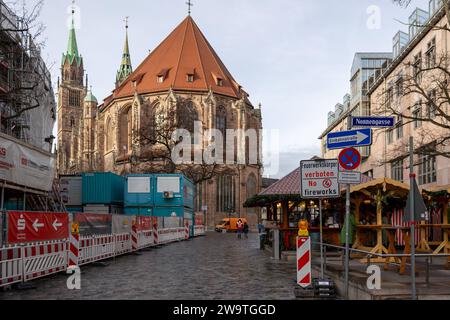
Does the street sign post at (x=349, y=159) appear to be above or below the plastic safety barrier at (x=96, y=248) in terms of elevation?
above

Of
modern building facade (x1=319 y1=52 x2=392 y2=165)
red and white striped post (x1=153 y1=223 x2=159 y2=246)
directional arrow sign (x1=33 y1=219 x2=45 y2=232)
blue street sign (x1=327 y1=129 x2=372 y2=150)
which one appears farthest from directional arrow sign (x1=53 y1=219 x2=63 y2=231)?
modern building facade (x1=319 y1=52 x2=392 y2=165)

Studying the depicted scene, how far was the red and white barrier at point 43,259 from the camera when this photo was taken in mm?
12617

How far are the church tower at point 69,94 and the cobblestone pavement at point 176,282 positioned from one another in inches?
4069

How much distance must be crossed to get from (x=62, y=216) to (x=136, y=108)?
59.7m

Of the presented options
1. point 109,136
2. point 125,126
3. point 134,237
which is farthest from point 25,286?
point 109,136

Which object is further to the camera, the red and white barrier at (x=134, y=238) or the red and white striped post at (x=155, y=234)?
the red and white striped post at (x=155, y=234)

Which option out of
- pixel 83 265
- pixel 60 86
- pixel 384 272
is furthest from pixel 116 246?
pixel 60 86

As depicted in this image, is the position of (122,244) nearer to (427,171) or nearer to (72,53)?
(427,171)

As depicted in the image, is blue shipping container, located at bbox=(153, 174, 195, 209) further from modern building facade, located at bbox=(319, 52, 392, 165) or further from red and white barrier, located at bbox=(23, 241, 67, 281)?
red and white barrier, located at bbox=(23, 241, 67, 281)

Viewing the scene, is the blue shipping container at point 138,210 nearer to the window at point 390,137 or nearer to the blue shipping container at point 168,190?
the blue shipping container at point 168,190

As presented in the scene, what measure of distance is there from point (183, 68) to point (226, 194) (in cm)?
1864

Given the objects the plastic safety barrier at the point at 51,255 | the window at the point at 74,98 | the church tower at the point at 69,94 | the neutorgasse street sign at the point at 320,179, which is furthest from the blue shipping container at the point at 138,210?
the window at the point at 74,98

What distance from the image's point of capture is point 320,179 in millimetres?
11141

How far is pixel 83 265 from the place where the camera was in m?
17.6
